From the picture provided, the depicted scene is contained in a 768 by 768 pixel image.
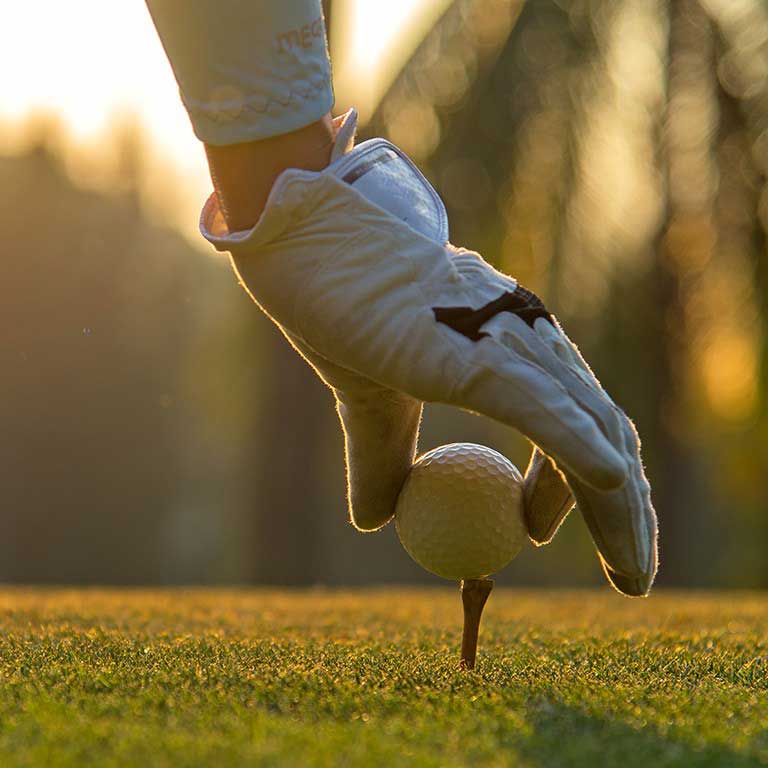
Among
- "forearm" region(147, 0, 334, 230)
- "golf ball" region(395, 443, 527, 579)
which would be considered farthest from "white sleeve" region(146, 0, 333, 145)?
"golf ball" region(395, 443, 527, 579)

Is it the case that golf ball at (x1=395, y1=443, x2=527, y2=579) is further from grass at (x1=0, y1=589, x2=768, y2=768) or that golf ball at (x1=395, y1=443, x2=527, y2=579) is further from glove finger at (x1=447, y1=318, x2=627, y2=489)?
glove finger at (x1=447, y1=318, x2=627, y2=489)

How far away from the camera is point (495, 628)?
296 cm

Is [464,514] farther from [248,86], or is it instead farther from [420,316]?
[248,86]

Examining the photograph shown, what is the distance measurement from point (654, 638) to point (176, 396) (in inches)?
605

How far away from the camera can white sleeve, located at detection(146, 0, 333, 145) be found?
63.9 inches

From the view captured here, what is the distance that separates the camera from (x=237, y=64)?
163 cm

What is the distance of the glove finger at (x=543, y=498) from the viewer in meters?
1.99

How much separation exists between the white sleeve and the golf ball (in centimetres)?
74

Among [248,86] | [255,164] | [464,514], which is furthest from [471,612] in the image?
[248,86]

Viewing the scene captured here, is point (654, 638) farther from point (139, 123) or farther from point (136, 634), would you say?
point (139, 123)

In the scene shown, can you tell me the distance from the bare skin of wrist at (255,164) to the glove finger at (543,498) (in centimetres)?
67

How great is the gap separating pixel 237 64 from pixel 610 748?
3.62 feet

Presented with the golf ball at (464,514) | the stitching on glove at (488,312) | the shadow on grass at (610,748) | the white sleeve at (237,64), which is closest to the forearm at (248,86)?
the white sleeve at (237,64)

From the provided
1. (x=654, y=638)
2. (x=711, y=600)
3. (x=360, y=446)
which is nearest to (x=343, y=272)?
(x=360, y=446)
